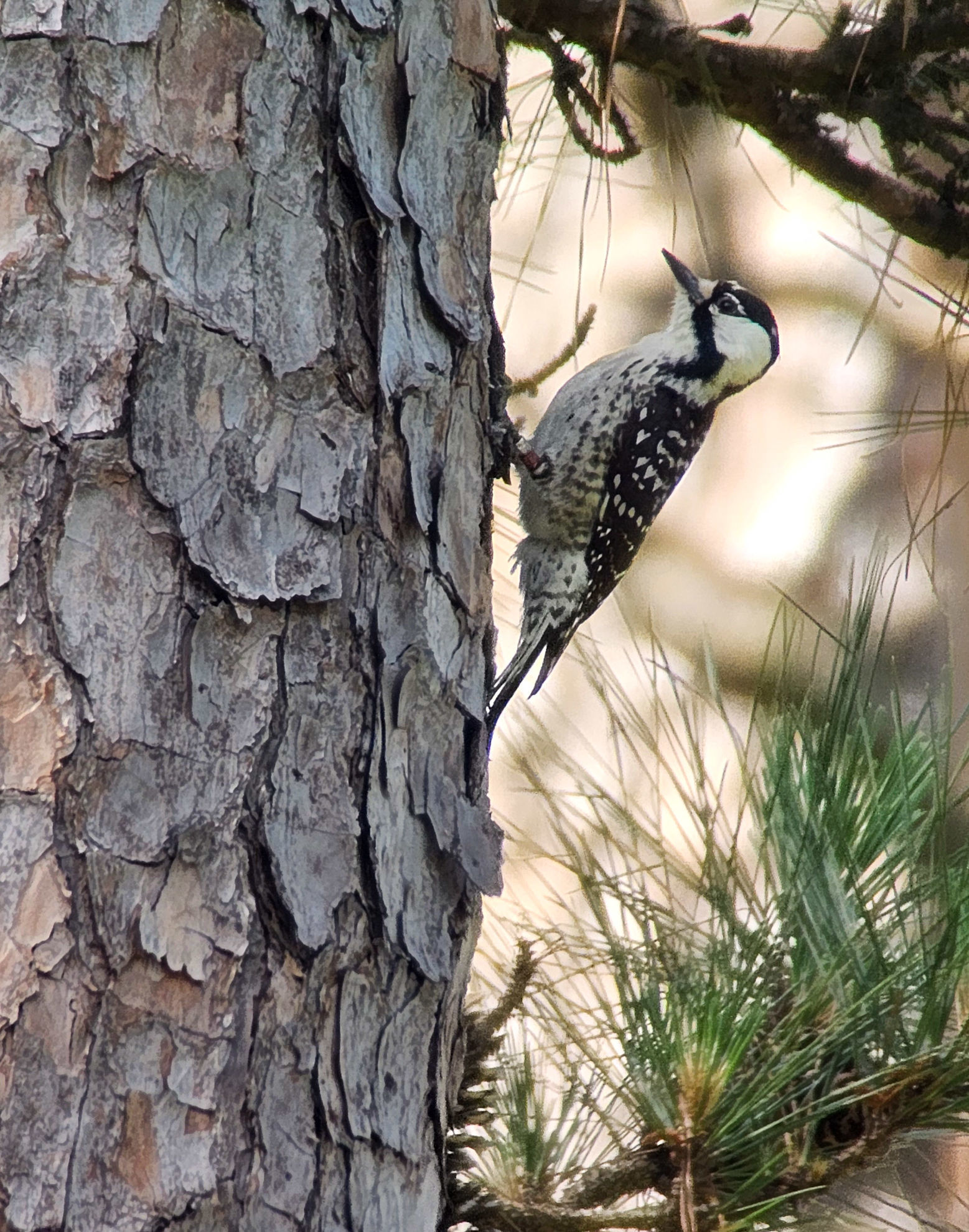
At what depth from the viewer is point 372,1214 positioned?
3.33ft

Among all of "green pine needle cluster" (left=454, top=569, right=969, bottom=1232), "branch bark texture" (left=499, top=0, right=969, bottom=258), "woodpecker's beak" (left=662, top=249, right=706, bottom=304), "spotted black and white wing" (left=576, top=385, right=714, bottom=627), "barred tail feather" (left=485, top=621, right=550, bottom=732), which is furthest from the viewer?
"woodpecker's beak" (left=662, top=249, right=706, bottom=304)

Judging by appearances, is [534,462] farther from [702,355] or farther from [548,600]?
[702,355]

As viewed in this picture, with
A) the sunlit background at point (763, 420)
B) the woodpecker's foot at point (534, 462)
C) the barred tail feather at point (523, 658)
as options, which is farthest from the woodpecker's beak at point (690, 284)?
the sunlit background at point (763, 420)

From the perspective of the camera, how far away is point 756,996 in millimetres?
1225

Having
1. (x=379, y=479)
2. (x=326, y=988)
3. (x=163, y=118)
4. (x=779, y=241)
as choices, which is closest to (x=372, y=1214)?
(x=326, y=988)

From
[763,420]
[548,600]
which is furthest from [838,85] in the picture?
[763,420]

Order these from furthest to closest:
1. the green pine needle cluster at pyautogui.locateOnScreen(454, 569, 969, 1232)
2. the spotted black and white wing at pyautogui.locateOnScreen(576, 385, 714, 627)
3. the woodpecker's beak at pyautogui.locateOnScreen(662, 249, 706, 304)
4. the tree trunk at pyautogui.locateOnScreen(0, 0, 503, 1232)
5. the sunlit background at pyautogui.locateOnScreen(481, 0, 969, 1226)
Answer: the sunlit background at pyautogui.locateOnScreen(481, 0, 969, 1226), the woodpecker's beak at pyautogui.locateOnScreen(662, 249, 706, 304), the spotted black and white wing at pyautogui.locateOnScreen(576, 385, 714, 627), the green pine needle cluster at pyautogui.locateOnScreen(454, 569, 969, 1232), the tree trunk at pyautogui.locateOnScreen(0, 0, 503, 1232)

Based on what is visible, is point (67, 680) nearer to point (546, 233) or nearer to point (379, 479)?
point (379, 479)

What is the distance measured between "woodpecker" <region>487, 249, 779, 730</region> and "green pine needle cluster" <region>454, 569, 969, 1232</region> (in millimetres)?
1388

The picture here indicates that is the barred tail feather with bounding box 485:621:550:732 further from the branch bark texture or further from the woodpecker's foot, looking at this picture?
the branch bark texture

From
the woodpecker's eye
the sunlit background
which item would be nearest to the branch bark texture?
the woodpecker's eye

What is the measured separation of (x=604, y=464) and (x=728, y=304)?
0.50 metres

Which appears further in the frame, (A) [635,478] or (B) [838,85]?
(A) [635,478]

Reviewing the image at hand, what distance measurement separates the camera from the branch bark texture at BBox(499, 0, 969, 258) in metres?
1.78
